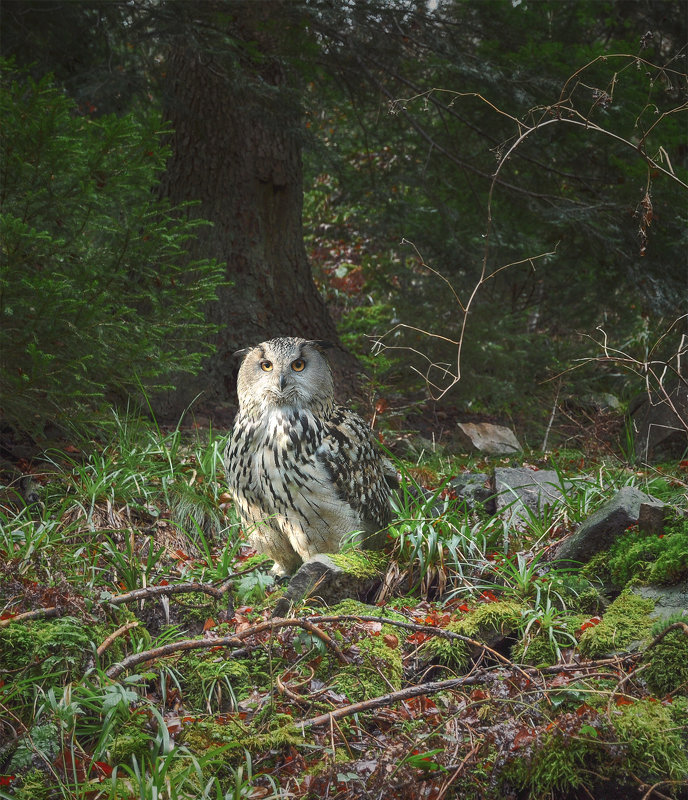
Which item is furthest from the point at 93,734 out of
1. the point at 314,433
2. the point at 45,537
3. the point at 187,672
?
the point at 314,433

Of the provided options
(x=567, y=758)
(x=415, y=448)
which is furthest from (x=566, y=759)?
(x=415, y=448)

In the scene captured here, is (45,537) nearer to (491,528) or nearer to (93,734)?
(93,734)

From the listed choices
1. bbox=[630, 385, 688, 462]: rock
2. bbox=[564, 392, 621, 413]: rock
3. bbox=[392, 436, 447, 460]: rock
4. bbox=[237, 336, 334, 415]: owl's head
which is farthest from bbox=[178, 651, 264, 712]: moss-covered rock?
bbox=[564, 392, 621, 413]: rock

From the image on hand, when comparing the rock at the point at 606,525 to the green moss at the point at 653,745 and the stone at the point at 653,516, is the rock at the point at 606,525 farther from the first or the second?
the green moss at the point at 653,745

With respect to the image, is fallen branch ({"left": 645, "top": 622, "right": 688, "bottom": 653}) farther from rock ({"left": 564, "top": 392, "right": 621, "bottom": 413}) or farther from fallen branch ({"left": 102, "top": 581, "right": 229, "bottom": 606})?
rock ({"left": 564, "top": 392, "right": 621, "bottom": 413})

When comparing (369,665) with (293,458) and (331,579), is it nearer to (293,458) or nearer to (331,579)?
(331,579)

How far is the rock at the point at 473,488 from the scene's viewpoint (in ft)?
16.1

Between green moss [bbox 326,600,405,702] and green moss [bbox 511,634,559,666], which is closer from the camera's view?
green moss [bbox 326,600,405,702]

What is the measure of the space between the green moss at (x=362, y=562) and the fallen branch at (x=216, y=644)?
1.79 feet

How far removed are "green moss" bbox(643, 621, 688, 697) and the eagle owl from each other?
5.19 feet

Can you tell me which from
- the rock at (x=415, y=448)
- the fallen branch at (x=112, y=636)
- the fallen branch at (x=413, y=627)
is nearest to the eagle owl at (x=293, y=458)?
the fallen branch at (x=413, y=627)

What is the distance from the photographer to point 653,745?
2533mm

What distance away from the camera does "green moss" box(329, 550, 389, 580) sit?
371 cm

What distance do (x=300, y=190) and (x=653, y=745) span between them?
21.0 ft
